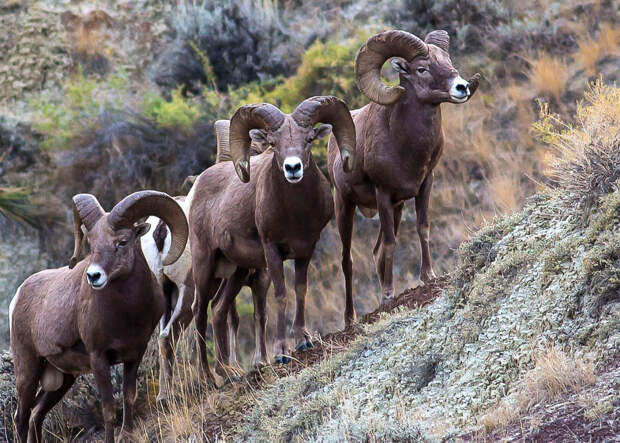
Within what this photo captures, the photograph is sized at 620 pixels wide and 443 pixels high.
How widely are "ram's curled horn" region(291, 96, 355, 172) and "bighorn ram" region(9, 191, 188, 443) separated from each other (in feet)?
4.74

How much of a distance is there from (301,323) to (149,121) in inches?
347

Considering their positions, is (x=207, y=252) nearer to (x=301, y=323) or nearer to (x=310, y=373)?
(x=301, y=323)

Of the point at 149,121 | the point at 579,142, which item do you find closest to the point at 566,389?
the point at 579,142

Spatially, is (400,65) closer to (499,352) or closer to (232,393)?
(232,393)

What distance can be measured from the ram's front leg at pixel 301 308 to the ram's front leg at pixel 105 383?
5.73 feet

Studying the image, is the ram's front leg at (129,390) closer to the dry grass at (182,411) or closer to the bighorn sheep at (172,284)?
the dry grass at (182,411)

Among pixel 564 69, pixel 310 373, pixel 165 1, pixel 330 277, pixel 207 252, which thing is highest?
pixel 165 1

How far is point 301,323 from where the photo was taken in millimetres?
9406

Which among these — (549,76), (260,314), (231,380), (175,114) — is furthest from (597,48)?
(231,380)

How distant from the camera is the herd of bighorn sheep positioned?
29.2 feet

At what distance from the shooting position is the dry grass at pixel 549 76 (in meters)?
15.7

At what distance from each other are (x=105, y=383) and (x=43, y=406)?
1.64m

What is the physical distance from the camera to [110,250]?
867 cm

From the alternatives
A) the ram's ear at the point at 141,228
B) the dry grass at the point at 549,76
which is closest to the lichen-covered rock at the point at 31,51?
the dry grass at the point at 549,76
